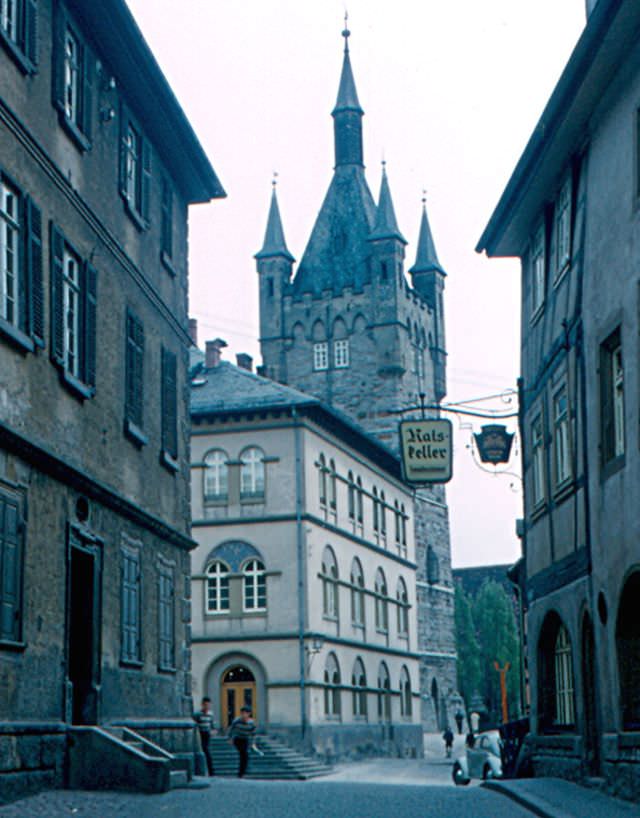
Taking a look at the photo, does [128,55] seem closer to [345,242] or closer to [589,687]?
[589,687]

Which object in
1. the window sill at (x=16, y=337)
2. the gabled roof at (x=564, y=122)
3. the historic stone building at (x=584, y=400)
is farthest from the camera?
the historic stone building at (x=584, y=400)

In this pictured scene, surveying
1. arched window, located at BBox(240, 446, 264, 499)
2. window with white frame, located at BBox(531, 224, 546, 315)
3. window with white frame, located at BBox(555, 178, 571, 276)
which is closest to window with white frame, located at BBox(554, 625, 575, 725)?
window with white frame, located at BBox(531, 224, 546, 315)

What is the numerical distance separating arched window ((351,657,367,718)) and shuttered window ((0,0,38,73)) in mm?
38238

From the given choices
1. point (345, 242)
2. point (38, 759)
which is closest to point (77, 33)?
point (38, 759)

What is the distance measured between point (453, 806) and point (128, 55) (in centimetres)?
1130

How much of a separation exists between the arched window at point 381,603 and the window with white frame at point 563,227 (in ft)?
121

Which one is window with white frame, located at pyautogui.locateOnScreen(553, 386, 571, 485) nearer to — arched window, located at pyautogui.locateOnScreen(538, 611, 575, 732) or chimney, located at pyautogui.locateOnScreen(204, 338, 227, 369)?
arched window, located at pyautogui.locateOnScreen(538, 611, 575, 732)

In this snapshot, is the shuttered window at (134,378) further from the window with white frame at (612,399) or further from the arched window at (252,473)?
the arched window at (252,473)

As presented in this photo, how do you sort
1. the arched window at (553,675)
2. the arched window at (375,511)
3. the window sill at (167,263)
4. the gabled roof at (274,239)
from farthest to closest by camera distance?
the gabled roof at (274,239), the arched window at (375,511), the window sill at (167,263), the arched window at (553,675)

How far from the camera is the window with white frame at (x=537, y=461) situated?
23578 mm

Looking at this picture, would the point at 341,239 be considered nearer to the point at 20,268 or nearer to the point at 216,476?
the point at 216,476

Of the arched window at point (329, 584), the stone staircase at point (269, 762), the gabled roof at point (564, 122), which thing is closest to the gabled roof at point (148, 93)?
the gabled roof at point (564, 122)

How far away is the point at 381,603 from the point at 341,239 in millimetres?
35494

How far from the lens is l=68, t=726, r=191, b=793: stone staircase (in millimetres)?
17625
